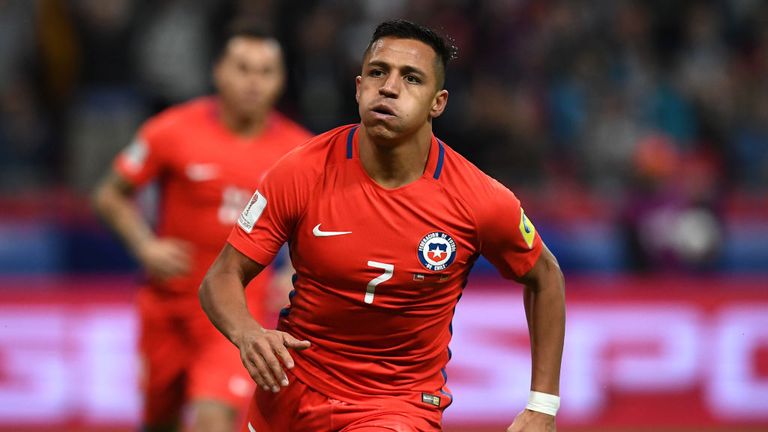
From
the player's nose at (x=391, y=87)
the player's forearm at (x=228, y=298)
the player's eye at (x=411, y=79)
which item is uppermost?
the player's eye at (x=411, y=79)

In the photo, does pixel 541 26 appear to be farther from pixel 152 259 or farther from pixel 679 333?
pixel 152 259

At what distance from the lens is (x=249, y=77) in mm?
6848

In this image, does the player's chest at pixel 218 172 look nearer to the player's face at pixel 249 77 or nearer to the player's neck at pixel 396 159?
the player's face at pixel 249 77

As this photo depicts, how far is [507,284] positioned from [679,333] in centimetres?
134

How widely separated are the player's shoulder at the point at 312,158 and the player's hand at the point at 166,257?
2.20 metres

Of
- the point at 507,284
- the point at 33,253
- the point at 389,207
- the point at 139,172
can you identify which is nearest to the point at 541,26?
the point at 507,284

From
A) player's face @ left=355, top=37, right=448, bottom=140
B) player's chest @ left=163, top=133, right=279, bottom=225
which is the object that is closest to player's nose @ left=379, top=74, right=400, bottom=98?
player's face @ left=355, top=37, right=448, bottom=140

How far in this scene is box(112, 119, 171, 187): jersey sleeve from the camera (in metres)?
6.89

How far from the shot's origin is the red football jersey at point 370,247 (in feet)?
14.7

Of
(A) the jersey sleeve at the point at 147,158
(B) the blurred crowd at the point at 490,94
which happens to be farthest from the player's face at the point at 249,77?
(B) the blurred crowd at the point at 490,94

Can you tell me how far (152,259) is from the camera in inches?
261

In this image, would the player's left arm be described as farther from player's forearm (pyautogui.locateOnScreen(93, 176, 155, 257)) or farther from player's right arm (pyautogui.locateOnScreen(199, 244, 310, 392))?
player's forearm (pyautogui.locateOnScreen(93, 176, 155, 257))

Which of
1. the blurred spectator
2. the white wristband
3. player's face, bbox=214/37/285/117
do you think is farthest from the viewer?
the blurred spectator

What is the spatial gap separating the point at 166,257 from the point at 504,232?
2640 millimetres
